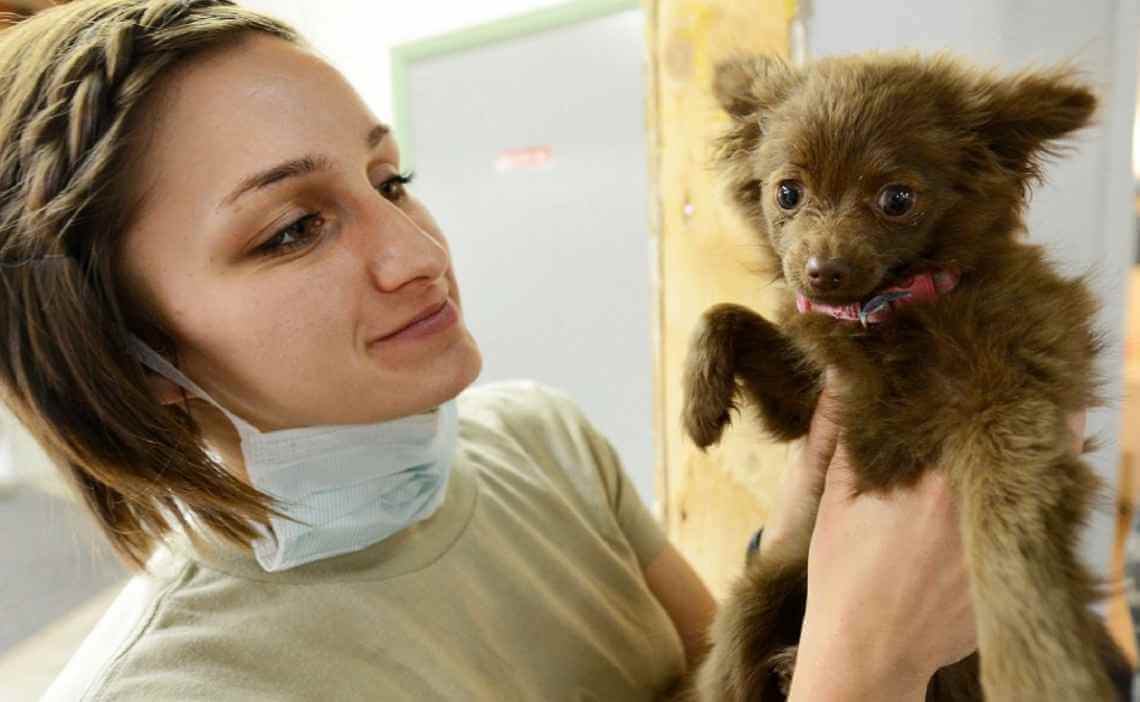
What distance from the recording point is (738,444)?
191 centimetres

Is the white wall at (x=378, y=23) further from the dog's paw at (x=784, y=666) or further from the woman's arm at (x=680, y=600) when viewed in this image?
the dog's paw at (x=784, y=666)

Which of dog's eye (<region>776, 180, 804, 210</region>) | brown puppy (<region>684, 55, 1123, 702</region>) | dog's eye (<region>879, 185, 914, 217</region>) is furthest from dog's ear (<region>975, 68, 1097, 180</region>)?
dog's eye (<region>776, 180, 804, 210</region>)

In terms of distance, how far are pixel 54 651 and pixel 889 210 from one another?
2266mm

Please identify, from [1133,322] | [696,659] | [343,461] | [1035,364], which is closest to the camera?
[1035,364]

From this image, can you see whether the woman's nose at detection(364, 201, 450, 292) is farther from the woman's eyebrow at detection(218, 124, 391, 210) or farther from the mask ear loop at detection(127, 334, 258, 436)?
the mask ear loop at detection(127, 334, 258, 436)

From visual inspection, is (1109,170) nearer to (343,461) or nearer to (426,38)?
(343,461)

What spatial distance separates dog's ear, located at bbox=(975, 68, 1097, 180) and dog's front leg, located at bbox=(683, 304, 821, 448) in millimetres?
425

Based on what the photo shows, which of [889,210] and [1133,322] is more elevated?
[889,210]

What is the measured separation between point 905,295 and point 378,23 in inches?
153

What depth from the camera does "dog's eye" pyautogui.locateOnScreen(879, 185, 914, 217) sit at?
41.4 inches

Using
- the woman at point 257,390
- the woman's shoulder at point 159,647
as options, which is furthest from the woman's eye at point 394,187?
the woman's shoulder at point 159,647

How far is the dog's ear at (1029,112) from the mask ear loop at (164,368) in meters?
1.20

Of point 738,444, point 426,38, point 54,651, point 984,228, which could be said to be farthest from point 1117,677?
point 426,38

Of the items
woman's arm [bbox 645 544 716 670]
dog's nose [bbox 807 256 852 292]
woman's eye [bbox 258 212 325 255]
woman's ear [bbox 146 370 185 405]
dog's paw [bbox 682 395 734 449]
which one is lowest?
woman's arm [bbox 645 544 716 670]
